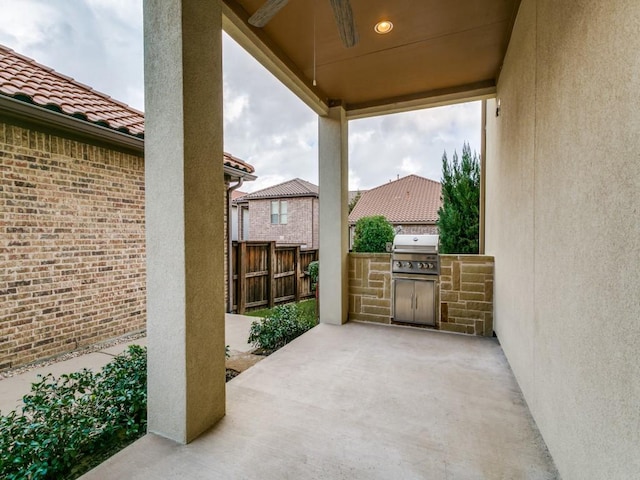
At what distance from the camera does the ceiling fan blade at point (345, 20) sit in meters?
1.96

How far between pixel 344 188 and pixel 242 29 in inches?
103

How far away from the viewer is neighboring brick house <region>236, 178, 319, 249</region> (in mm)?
15211

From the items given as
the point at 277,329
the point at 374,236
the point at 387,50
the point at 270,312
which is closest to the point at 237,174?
the point at 374,236

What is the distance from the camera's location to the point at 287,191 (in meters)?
15.8

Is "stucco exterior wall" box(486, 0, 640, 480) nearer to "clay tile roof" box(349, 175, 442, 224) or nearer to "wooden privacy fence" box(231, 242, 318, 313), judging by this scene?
"wooden privacy fence" box(231, 242, 318, 313)

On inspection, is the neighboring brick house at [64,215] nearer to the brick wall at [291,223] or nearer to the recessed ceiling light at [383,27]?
the recessed ceiling light at [383,27]

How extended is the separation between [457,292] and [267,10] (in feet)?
13.5

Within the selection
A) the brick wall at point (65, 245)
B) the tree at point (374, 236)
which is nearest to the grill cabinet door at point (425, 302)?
the tree at point (374, 236)

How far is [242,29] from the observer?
287 centimetres

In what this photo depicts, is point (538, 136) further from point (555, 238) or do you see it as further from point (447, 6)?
point (447, 6)

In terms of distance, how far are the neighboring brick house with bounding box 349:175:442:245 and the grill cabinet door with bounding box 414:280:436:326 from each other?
26.0ft

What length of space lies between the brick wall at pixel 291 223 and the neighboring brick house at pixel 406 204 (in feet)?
7.40

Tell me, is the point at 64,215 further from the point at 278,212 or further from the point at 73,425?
the point at 278,212

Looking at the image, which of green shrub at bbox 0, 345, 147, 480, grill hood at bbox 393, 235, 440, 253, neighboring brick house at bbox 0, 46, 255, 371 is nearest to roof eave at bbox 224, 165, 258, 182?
neighboring brick house at bbox 0, 46, 255, 371
